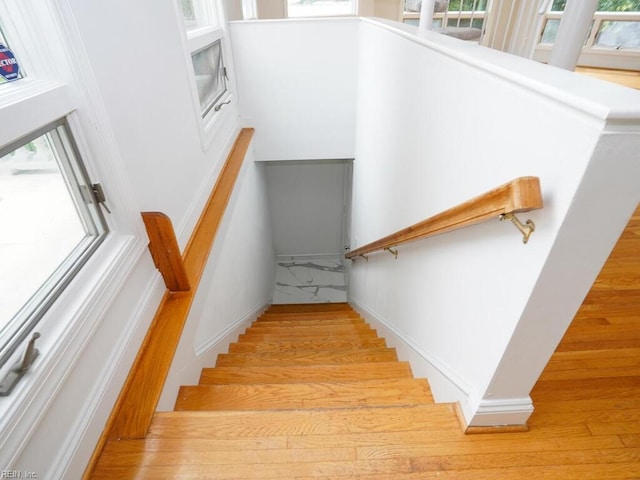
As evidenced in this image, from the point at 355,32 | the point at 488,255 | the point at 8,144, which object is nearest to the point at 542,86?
the point at 488,255

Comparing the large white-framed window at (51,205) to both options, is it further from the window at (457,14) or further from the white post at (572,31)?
the window at (457,14)

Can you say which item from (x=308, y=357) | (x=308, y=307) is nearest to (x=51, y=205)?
(x=308, y=357)

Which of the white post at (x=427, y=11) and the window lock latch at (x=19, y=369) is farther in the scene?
the white post at (x=427, y=11)

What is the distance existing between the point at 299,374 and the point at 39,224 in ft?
4.43

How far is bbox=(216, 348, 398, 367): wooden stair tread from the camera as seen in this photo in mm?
2264

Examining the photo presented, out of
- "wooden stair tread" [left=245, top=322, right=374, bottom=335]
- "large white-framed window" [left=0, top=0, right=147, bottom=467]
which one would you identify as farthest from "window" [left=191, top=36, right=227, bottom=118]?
"wooden stair tread" [left=245, top=322, right=374, bottom=335]

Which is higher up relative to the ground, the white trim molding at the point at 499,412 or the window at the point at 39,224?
the window at the point at 39,224

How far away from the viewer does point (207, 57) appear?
269cm

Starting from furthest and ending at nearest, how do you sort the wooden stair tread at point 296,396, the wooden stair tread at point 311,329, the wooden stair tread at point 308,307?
the wooden stair tread at point 308,307, the wooden stair tread at point 311,329, the wooden stair tread at point 296,396

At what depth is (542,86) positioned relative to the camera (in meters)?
0.76

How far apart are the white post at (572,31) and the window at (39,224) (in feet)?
7.15

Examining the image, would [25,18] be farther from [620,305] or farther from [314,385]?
[620,305]

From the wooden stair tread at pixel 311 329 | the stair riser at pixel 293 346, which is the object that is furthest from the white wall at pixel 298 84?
the stair riser at pixel 293 346

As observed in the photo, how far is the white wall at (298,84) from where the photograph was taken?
3166 millimetres
